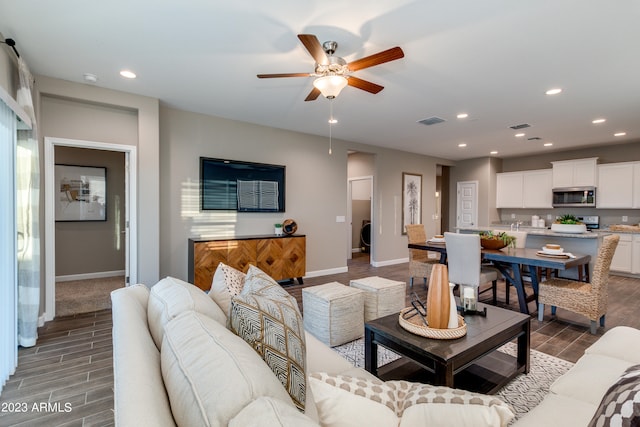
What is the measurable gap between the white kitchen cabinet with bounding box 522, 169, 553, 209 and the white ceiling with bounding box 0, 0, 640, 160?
2.77 metres

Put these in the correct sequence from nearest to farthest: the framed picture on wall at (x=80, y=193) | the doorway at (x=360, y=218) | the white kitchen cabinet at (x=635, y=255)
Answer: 1. the framed picture on wall at (x=80, y=193)
2. the white kitchen cabinet at (x=635, y=255)
3. the doorway at (x=360, y=218)

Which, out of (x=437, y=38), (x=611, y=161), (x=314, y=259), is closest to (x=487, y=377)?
(x=437, y=38)

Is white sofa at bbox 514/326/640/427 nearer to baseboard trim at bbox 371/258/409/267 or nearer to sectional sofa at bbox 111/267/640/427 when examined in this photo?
sectional sofa at bbox 111/267/640/427

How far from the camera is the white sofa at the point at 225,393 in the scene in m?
0.65

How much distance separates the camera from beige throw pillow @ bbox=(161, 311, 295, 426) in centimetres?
67

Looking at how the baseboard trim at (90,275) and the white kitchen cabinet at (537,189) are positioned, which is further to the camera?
the white kitchen cabinet at (537,189)

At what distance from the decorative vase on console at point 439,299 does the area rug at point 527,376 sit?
2.52ft

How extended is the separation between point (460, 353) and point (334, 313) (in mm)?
1314

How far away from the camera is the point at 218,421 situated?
63 centimetres

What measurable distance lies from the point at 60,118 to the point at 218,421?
13.8 feet

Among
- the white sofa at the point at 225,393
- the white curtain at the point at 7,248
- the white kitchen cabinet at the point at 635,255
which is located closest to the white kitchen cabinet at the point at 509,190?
the white kitchen cabinet at the point at 635,255

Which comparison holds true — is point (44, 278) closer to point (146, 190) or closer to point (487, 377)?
point (146, 190)

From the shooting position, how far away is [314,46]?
215cm

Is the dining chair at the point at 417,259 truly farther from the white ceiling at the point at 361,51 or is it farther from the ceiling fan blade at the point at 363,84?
the ceiling fan blade at the point at 363,84
